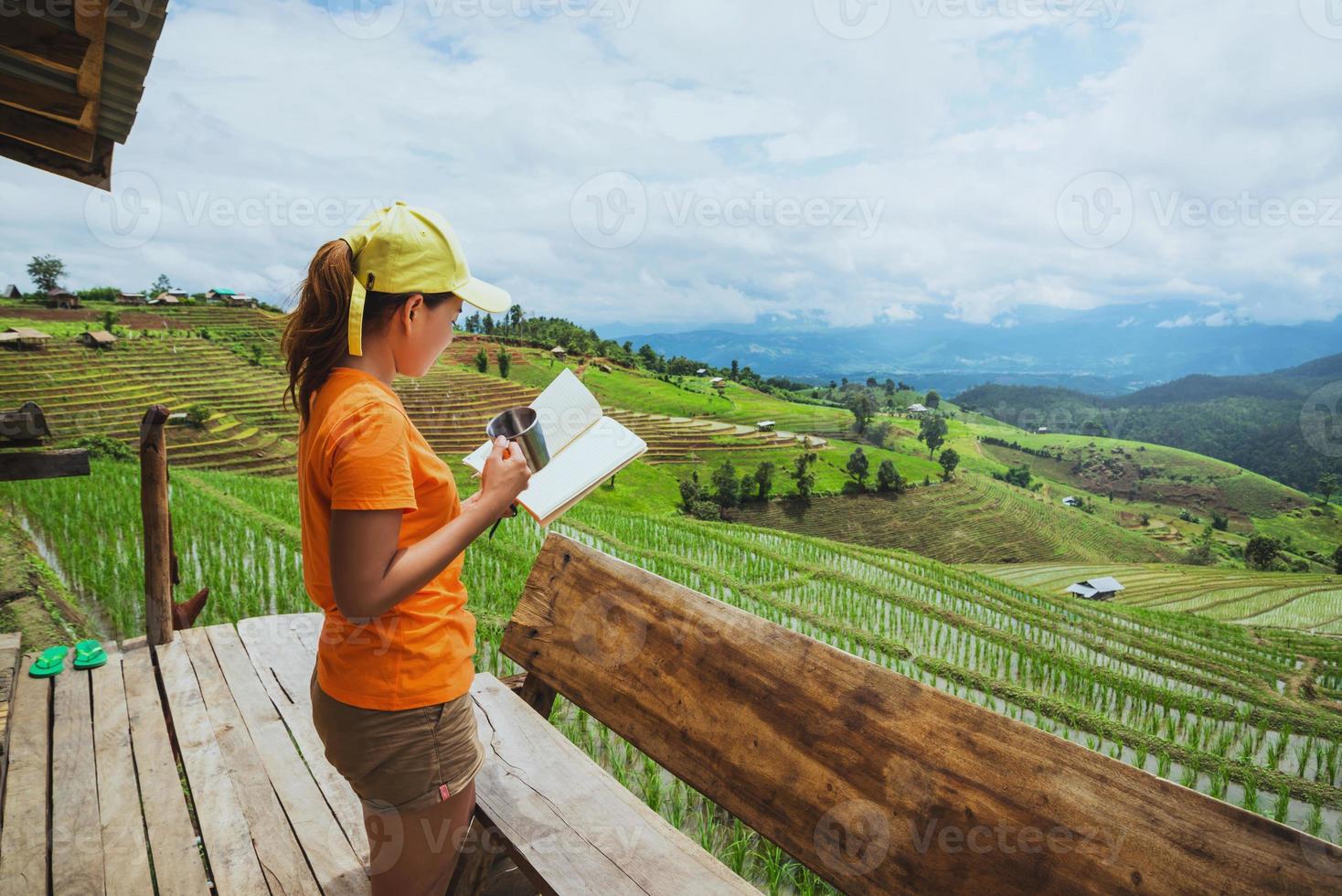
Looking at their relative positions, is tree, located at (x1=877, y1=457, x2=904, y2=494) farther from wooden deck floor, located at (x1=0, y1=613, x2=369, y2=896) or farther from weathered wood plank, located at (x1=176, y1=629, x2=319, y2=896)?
weathered wood plank, located at (x1=176, y1=629, x2=319, y2=896)

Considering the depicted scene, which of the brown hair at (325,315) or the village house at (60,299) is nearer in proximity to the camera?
the brown hair at (325,315)

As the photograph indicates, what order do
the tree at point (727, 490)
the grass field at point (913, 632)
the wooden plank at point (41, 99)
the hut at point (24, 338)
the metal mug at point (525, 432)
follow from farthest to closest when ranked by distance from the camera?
the tree at point (727, 490)
the hut at point (24, 338)
the grass field at point (913, 632)
the wooden plank at point (41, 99)
the metal mug at point (525, 432)

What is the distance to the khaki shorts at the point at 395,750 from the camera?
3.69 feet

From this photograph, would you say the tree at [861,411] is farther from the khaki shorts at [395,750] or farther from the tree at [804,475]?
the khaki shorts at [395,750]

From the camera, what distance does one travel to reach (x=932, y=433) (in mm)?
25891

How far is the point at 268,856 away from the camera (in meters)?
1.73

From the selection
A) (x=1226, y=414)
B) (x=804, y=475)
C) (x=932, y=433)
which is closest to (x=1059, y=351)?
(x=1226, y=414)

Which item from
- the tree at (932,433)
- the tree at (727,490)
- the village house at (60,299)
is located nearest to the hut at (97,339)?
the village house at (60,299)

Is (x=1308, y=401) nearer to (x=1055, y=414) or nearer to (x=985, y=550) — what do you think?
(x=1055, y=414)

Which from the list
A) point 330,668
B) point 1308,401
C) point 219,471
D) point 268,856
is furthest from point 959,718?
point 1308,401

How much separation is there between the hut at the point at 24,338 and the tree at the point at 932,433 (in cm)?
2512

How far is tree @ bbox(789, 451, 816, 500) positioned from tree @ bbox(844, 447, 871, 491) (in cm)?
119

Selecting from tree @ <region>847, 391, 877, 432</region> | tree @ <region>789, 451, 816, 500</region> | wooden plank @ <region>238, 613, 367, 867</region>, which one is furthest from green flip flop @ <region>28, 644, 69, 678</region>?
tree @ <region>847, 391, 877, 432</region>

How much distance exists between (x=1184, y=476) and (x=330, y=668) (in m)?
31.0
